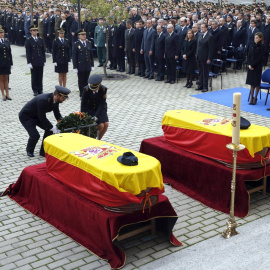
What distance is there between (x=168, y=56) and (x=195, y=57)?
985 millimetres

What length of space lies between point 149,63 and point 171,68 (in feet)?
3.89

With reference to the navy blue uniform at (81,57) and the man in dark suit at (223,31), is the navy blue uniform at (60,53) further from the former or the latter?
the man in dark suit at (223,31)

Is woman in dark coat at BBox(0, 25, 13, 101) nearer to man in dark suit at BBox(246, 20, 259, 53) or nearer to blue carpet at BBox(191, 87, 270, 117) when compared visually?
blue carpet at BBox(191, 87, 270, 117)

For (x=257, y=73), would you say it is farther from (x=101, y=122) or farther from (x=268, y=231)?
(x=268, y=231)

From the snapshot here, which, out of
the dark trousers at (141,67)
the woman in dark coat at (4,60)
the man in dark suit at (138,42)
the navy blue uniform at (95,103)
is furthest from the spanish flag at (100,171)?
the dark trousers at (141,67)

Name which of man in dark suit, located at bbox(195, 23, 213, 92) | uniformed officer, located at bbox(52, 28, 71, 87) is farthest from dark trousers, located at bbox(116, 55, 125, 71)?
man in dark suit, located at bbox(195, 23, 213, 92)

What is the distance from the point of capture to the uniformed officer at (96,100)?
8422mm

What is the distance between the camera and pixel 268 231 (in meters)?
5.92

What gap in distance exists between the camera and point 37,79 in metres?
14.2

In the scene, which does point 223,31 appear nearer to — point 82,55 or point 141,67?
point 141,67

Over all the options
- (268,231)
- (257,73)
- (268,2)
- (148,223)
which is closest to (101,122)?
(148,223)

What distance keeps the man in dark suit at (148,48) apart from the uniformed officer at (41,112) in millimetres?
8181

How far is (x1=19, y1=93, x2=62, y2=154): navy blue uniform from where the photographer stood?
27.2ft

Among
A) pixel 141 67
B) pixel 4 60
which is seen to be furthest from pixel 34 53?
pixel 141 67
